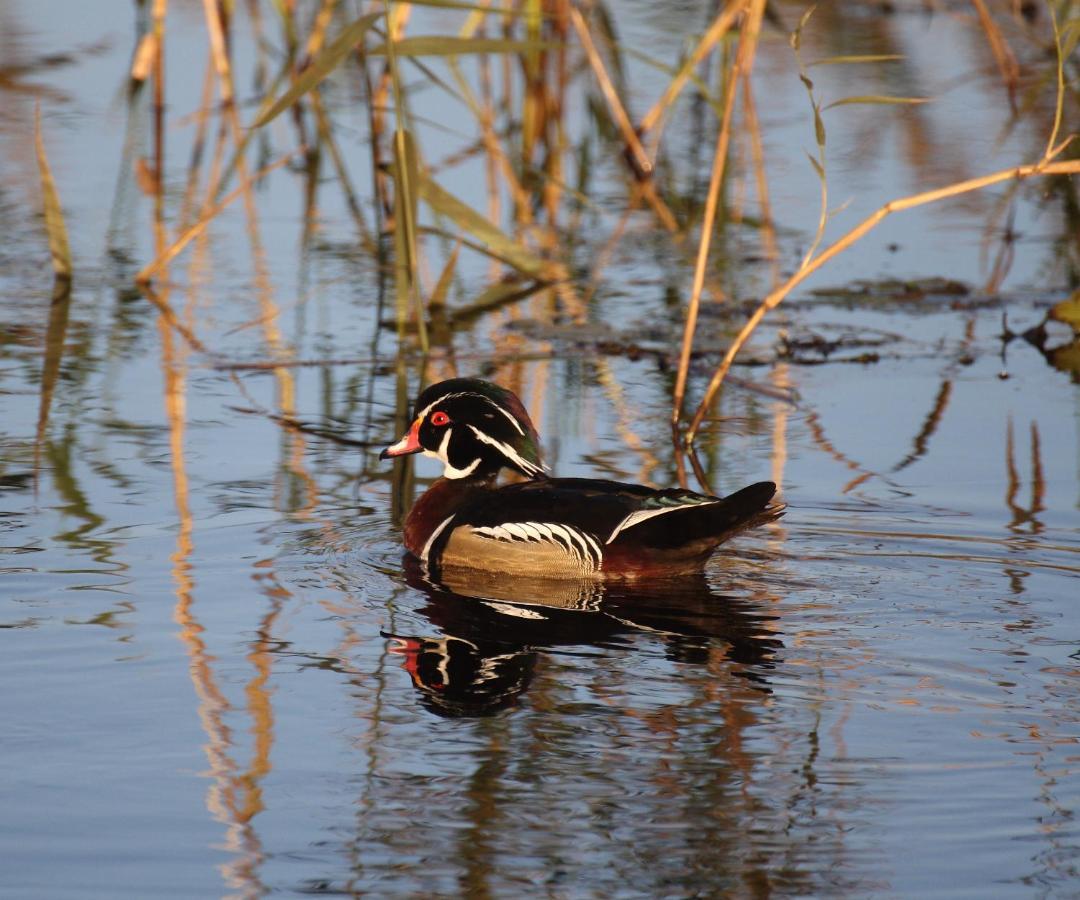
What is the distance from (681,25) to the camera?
1677 cm

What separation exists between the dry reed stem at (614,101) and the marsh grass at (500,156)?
0.02 metres

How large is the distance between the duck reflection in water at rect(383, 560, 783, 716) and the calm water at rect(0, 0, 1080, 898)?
22 mm

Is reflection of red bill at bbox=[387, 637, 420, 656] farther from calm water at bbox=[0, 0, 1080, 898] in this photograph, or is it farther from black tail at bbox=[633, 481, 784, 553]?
black tail at bbox=[633, 481, 784, 553]

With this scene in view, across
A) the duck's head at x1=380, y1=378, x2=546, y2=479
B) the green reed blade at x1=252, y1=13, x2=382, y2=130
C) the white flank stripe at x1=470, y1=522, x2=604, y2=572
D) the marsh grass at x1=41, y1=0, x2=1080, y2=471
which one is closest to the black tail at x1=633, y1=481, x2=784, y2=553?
the white flank stripe at x1=470, y1=522, x2=604, y2=572

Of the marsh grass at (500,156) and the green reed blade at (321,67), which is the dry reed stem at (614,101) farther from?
the green reed blade at (321,67)

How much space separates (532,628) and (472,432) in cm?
150

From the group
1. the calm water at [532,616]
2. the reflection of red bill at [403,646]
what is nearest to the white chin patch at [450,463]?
the calm water at [532,616]

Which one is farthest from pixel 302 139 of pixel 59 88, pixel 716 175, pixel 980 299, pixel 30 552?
pixel 30 552

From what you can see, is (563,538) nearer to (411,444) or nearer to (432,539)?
(432,539)

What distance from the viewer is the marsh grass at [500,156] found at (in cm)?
843

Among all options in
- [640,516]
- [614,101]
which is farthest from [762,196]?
[640,516]

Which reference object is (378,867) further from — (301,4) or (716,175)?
(301,4)

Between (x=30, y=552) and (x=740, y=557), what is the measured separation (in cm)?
251

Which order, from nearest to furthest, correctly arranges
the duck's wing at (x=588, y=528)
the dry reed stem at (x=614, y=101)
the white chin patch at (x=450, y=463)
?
1. the duck's wing at (x=588, y=528)
2. the white chin patch at (x=450, y=463)
3. the dry reed stem at (x=614, y=101)
